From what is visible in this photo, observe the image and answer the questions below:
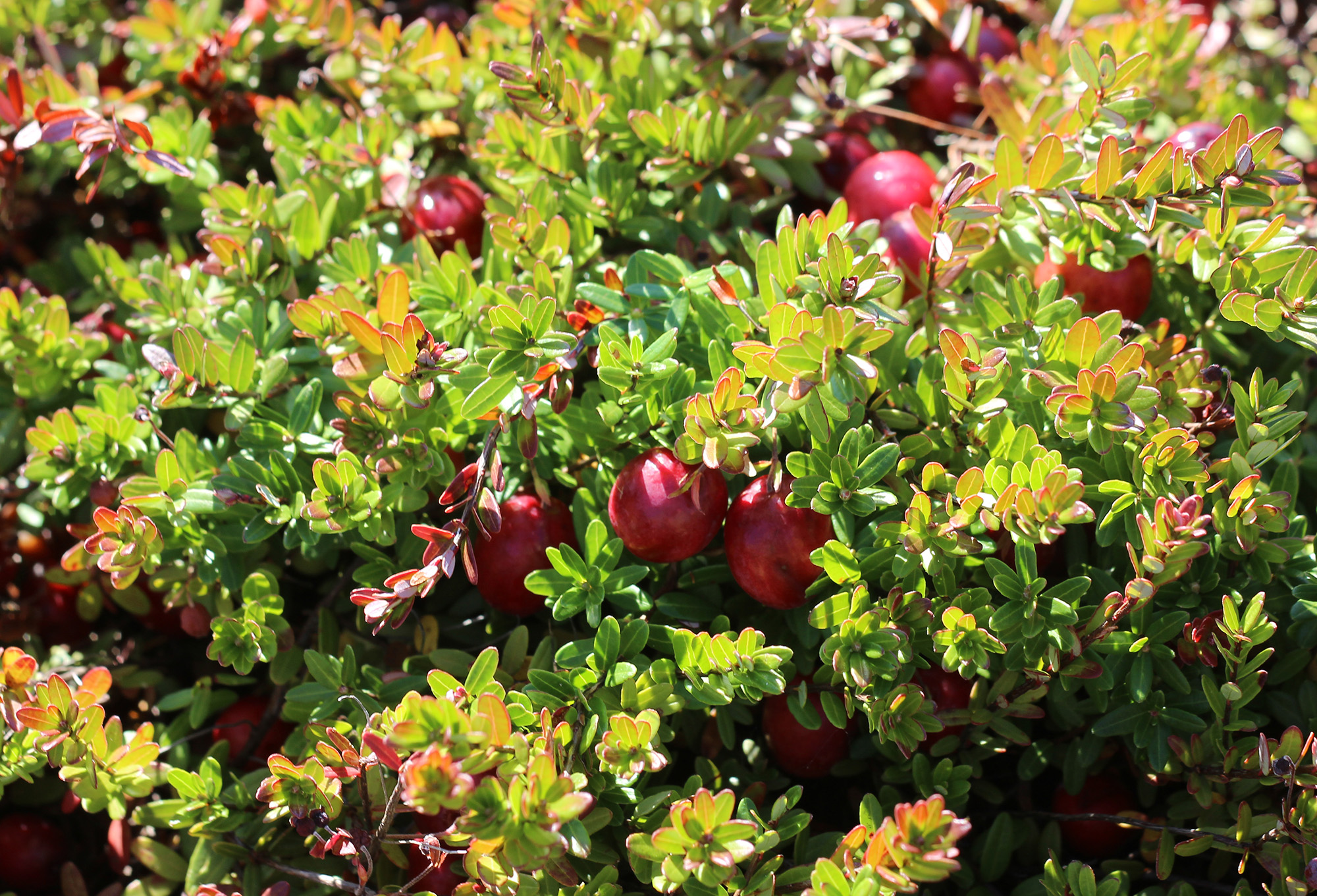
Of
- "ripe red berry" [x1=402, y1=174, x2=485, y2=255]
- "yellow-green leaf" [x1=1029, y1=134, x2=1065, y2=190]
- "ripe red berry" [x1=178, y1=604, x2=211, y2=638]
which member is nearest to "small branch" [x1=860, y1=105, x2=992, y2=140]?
"yellow-green leaf" [x1=1029, y1=134, x2=1065, y2=190]

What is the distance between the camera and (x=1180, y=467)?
1.19 m

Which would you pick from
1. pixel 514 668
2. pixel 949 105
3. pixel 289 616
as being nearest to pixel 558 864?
pixel 514 668

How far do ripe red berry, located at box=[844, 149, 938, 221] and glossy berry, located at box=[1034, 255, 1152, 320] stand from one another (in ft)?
0.85

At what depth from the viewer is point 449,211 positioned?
165 centimetres

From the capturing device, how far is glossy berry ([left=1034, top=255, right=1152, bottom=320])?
149 cm

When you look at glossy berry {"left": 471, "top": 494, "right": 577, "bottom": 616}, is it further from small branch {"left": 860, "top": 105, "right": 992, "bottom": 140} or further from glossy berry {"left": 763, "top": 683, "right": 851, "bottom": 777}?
small branch {"left": 860, "top": 105, "right": 992, "bottom": 140}

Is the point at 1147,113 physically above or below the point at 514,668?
above

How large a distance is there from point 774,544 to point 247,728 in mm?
999

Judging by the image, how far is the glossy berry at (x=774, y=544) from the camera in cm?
125

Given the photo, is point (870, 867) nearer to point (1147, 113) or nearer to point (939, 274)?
point (939, 274)

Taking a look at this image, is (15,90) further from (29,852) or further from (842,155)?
(842,155)

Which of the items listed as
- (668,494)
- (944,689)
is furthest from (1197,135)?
(668,494)

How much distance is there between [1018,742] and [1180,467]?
0.43 meters

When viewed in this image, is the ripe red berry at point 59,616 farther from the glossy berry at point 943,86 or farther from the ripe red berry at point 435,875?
the glossy berry at point 943,86
